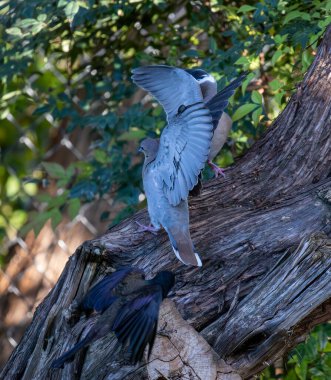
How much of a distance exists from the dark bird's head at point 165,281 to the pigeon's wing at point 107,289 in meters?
0.09

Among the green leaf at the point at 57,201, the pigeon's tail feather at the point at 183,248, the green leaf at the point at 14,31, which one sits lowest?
the green leaf at the point at 57,201

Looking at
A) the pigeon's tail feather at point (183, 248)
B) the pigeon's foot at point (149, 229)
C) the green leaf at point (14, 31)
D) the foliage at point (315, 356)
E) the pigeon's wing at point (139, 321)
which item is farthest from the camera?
the green leaf at point (14, 31)

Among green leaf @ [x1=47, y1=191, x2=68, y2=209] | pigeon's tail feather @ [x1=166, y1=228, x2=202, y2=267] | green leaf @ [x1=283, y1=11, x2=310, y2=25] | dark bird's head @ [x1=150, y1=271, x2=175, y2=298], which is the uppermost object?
green leaf @ [x1=283, y1=11, x2=310, y2=25]

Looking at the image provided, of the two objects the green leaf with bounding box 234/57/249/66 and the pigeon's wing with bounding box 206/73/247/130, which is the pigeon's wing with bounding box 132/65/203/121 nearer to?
the green leaf with bounding box 234/57/249/66

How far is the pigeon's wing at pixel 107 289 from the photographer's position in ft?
6.61

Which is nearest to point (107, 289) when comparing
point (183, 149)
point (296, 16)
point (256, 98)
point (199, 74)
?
point (183, 149)

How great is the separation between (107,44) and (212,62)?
70 centimetres

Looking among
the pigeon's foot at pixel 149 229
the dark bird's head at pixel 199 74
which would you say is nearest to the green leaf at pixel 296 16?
the dark bird's head at pixel 199 74

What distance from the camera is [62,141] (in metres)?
3.94

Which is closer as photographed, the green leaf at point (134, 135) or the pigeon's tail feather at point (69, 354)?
the pigeon's tail feather at point (69, 354)

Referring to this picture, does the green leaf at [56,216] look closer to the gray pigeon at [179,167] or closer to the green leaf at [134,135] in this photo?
the green leaf at [134,135]

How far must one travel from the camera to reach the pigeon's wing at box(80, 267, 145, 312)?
201 cm

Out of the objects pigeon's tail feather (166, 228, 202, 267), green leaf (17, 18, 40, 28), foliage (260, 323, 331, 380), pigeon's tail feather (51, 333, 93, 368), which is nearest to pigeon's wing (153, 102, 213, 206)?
pigeon's tail feather (166, 228, 202, 267)

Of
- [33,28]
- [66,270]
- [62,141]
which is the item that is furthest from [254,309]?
[62,141]
